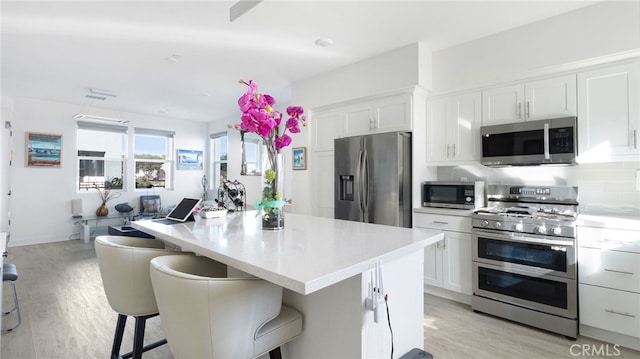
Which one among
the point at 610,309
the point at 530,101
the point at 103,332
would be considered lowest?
the point at 103,332

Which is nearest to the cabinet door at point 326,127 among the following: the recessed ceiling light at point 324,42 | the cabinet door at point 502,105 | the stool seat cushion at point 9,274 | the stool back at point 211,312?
the recessed ceiling light at point 324,42

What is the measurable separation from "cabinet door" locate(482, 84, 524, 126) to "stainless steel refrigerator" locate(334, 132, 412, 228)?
0.79 m

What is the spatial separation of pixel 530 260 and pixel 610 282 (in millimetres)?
497

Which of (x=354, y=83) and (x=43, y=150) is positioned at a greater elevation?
(x=354, y=83)

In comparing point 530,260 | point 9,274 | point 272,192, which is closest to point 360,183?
point 530,260

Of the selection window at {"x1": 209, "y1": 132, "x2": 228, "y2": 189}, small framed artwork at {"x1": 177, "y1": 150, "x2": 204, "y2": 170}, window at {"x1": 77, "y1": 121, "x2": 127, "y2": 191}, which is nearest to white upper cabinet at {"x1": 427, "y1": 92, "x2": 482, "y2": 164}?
window at {"x1": 209, "y1": 132, "x2": 228, "y2": 189}

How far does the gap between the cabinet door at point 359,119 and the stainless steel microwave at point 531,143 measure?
1.23 m

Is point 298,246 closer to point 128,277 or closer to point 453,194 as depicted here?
point 128,277

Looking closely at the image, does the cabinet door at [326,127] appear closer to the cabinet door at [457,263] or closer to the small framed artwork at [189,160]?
the cabinet door at [457,263]

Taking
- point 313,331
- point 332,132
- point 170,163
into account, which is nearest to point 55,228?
point 170,163

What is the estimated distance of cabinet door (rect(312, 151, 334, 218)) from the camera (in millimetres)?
4203

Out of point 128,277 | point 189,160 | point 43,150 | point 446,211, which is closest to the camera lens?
point 128,277

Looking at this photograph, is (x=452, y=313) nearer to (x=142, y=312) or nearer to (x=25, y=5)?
(x=142, y=312)

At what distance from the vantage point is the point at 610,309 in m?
2.32
